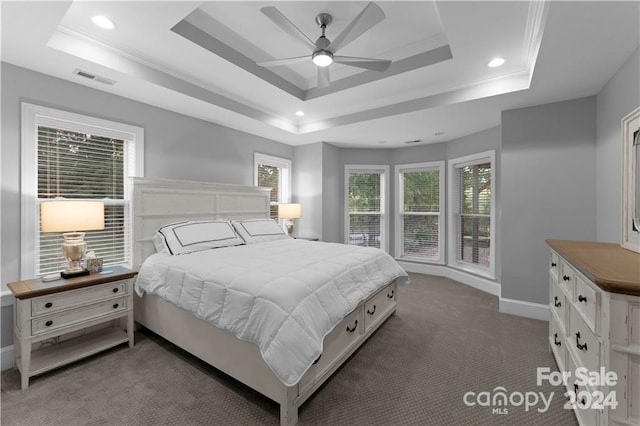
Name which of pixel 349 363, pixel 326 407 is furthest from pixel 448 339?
pixel 326 407

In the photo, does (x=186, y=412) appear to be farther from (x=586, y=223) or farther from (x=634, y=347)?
(x=586, y=223)

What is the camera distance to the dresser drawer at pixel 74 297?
2023 mm

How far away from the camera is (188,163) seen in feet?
11.6

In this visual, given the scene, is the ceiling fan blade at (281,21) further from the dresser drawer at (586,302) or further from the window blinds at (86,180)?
the dresser drawer at (586,302)

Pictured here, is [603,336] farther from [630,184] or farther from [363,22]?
[363,22]

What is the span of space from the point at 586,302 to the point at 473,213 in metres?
3.42

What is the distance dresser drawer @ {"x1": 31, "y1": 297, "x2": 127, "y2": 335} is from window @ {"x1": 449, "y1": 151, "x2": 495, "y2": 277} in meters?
4.72

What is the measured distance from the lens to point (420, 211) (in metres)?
5.42

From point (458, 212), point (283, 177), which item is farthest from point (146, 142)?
point (458, 212)

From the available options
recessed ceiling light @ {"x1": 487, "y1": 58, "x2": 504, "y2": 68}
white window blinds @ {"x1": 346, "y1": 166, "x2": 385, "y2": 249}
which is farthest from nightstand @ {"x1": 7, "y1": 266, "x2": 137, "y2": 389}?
white window blinds @ {"x1": 346, "y1": 166, "x2": 385, "y2": 249}

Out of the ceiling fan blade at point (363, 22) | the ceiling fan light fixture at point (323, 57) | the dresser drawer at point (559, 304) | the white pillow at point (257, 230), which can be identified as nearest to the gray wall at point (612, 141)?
the dresser drawer at point (559, 304)

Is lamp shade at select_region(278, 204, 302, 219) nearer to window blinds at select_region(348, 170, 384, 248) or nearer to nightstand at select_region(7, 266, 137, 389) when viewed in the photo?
window blinds at select_region(348, 170, 384, 248)

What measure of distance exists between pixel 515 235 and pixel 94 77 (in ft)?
15.4

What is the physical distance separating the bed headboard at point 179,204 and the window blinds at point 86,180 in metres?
0.21
